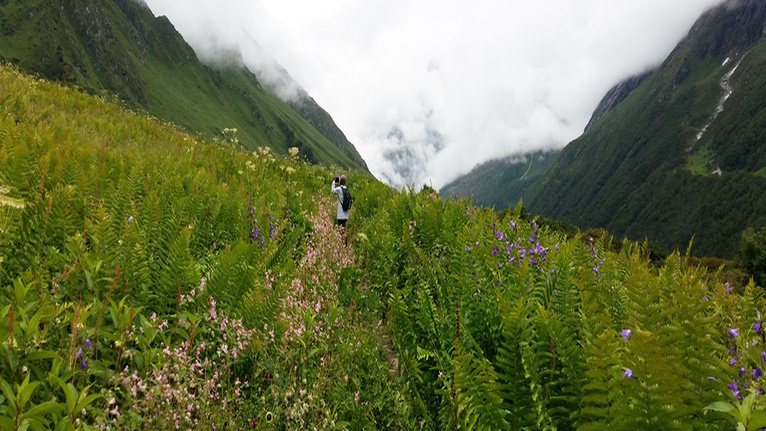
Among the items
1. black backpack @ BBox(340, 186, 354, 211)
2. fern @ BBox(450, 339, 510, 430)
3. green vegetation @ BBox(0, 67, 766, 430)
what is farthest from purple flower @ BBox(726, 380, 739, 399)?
black backpack @ BBox(340, 186, 354, 211)

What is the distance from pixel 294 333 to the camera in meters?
3.38

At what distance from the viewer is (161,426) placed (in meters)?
2.19

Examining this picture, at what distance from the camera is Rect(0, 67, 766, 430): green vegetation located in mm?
1985

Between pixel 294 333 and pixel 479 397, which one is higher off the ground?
pixel 479 397

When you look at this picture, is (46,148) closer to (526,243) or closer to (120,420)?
(120,420)

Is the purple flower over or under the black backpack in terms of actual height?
under

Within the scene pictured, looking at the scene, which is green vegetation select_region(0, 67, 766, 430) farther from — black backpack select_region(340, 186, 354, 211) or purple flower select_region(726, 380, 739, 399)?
black backpack select_region(340, 186, 354, 211)

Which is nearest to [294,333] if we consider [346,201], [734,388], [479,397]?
[479,397]

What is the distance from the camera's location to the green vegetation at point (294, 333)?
1985mm

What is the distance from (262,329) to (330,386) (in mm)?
706

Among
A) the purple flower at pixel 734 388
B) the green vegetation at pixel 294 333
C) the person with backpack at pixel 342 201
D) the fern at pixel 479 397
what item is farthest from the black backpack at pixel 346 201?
the purple flower at pixel 734 388

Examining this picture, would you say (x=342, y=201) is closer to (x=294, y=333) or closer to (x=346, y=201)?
(x=346, y=201)

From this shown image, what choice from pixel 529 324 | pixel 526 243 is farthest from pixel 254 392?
pixel 526 243

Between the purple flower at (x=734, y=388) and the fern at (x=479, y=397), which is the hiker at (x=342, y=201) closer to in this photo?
the fern at (x=479, y=397)
